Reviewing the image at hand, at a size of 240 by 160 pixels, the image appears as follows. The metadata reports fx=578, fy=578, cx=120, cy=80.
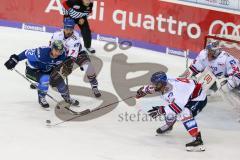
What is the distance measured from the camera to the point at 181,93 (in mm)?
7527

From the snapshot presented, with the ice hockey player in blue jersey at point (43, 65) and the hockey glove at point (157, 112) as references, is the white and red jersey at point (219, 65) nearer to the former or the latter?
the hockey glove at point (157, 112)

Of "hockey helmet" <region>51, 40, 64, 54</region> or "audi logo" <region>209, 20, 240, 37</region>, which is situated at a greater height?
"hockey helmet" <region>51, 40, 64, 54</region>

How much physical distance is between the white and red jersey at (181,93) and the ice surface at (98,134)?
61cm

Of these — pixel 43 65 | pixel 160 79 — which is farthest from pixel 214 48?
pixel 43 65

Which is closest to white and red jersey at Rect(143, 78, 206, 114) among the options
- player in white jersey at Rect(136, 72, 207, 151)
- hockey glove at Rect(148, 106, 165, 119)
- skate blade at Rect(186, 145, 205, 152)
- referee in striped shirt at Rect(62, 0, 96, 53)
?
player in white jersey at Rect(136, 72, 207, 151)

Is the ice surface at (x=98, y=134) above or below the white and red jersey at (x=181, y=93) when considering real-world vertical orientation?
below

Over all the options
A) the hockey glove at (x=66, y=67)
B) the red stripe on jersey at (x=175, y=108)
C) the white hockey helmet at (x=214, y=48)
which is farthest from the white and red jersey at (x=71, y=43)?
the white hockey helmet at (x=214, y=48)

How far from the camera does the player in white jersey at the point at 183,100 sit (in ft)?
24.5

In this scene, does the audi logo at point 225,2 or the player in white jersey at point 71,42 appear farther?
the audi logo at point 225,2

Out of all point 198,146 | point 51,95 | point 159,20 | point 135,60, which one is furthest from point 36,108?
point 159,20

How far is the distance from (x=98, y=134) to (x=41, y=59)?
1.42 metres

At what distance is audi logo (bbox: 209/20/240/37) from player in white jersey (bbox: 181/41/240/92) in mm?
2093

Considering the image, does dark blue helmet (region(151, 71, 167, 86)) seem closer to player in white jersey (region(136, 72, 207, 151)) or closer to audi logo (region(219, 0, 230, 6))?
player in white jersey (region(136, 72, 207, 151))

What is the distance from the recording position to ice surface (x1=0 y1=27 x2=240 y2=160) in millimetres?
7117
